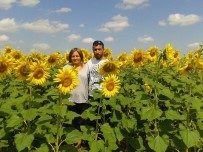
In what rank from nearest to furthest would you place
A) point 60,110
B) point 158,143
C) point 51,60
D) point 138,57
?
point 60,110
point 158,143
point 138,57
point 51,60

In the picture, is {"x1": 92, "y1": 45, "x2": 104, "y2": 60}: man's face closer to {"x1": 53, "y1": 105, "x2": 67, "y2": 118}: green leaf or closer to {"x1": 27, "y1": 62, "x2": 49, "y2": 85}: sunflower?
{"x1": 27, "y1": 62, "x2": 49, "y2": 85}: sunflower

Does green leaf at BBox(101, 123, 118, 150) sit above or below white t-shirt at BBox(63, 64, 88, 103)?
below

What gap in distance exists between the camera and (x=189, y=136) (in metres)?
5.79

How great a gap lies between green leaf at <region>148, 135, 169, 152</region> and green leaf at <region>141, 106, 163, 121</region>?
0.55m

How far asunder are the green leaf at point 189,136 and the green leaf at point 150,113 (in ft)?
1.92

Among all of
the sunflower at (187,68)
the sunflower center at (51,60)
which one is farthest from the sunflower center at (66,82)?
the sunflower center at (51,60)

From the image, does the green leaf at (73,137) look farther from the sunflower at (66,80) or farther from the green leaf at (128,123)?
the green leaf at (128,123)

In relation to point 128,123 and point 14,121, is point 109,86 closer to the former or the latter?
point 128,123

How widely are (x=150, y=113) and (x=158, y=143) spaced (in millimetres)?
591

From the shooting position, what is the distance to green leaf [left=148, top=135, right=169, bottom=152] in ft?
19.0

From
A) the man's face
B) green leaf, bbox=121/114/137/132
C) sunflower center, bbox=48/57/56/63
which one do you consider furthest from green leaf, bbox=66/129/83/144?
sunflower center, bbox=48/57/56/63

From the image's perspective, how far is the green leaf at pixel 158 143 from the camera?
579cm

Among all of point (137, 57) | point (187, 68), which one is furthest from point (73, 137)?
point (137, 57)

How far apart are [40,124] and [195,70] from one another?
10.3 feet
